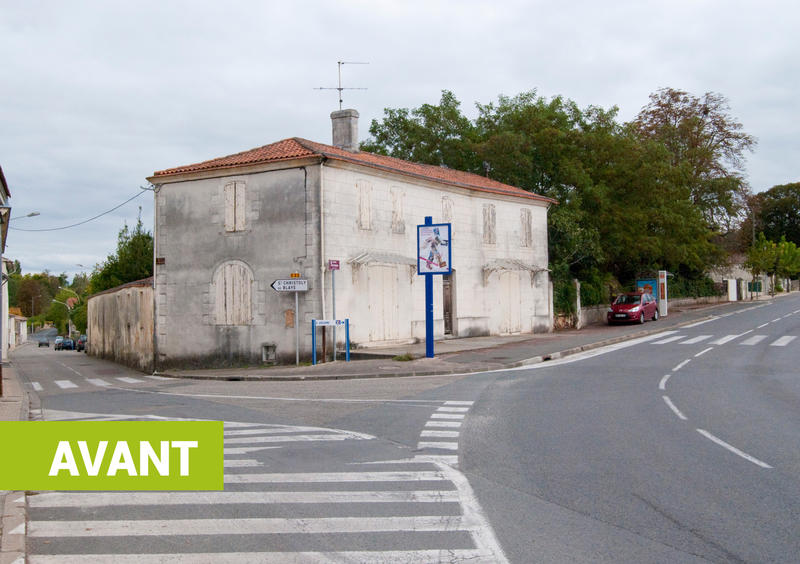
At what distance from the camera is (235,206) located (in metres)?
23.5

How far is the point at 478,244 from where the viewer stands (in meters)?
28.7

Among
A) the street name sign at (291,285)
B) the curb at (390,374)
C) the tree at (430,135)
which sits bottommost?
the curb at (390,374)

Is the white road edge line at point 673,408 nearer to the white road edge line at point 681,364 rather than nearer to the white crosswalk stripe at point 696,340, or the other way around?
the white road edge line at point 681,364

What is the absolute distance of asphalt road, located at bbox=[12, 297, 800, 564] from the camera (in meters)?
5.27

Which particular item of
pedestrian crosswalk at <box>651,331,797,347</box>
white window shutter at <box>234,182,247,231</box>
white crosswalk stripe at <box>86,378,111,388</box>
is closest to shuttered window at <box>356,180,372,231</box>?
white window shutter at <box>234,182,247,231</box>

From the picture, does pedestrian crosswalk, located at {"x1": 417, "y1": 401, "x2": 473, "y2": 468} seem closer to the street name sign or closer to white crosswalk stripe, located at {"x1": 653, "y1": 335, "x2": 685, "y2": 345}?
the street name sign

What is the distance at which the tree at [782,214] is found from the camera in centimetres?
8862

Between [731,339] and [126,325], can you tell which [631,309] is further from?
[126,325]

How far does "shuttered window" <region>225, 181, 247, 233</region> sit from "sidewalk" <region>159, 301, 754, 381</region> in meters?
4.73

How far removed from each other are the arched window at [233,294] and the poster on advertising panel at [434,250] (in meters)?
5.89

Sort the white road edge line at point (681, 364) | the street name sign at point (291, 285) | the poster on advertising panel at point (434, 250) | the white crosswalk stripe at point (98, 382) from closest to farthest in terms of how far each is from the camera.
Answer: the white road edge line at point (681, 364), the white crosswalk stripe at point (98, 382), the poster on advertising panel at point (434, 250), the street name sign at point (291, 285)

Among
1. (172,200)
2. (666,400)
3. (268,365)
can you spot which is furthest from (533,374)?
(172,200)

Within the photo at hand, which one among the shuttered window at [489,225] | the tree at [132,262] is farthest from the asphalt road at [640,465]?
the tree at [132,262]

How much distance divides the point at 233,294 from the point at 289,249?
265cm
